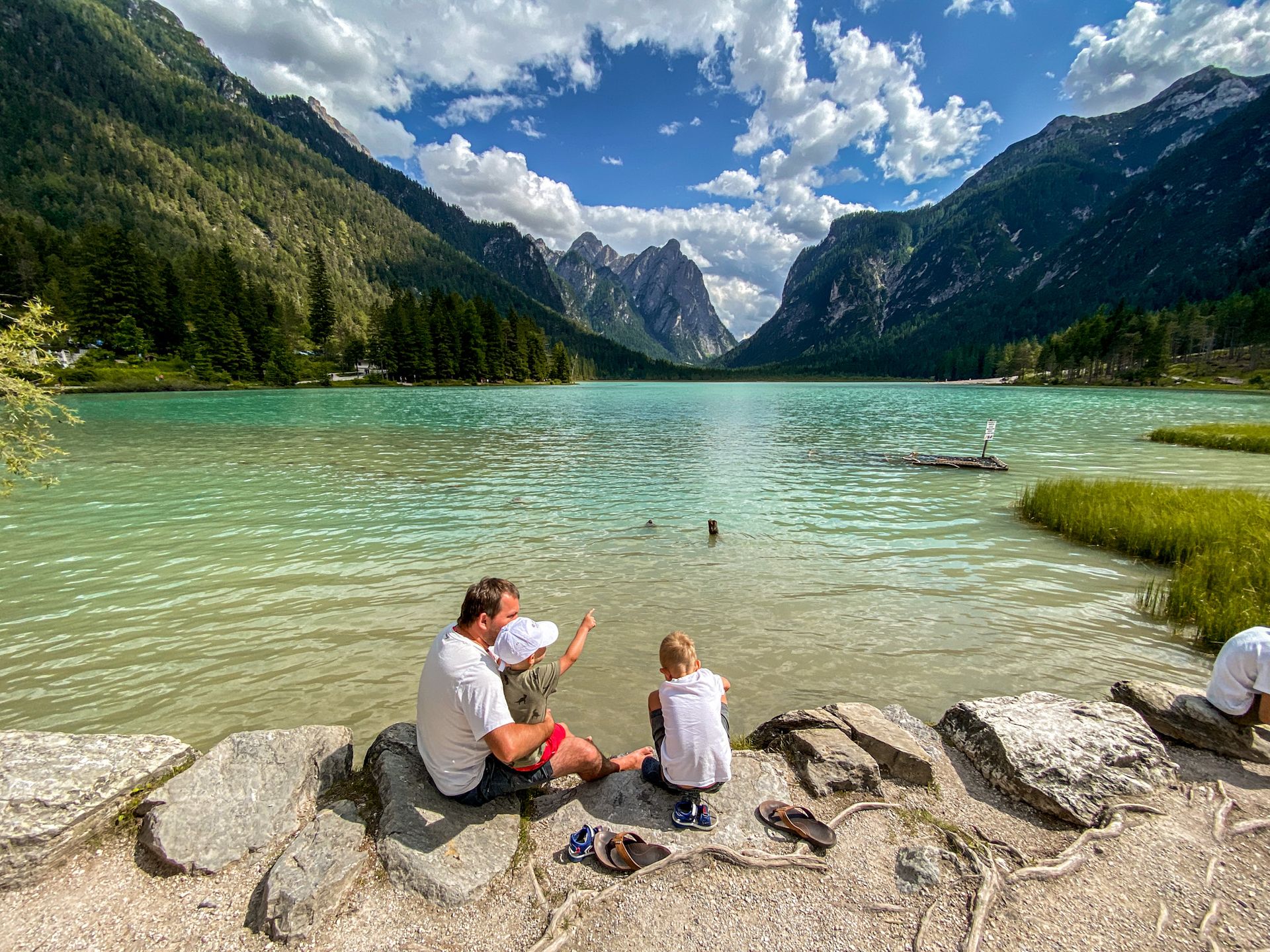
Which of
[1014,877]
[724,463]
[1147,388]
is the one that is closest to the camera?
[1014,877]

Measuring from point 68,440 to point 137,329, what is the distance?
94190mm

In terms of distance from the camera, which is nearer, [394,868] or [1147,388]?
[394,868]

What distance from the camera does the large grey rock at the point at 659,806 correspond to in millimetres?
4977

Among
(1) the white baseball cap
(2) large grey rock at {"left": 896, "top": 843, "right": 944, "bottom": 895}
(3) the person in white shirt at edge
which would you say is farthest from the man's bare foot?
(2) large grey rock at {"left": 896, "top": 843, "right": 944, "bottom": 895}

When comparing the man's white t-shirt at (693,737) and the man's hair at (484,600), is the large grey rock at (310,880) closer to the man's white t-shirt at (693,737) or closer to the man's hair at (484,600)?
the man's hair at (484,600)

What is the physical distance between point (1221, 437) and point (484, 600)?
173 ft

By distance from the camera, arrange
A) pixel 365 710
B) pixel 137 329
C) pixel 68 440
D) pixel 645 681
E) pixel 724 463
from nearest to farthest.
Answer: pixel 365 710
pixel 645 681
pixel 724 463
pixel 68 440
pixel 137 329

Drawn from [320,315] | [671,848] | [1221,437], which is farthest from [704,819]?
[320,315]

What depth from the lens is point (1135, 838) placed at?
4.80m

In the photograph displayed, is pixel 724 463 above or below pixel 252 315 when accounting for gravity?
below

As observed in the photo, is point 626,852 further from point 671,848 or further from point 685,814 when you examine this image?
point 685,814

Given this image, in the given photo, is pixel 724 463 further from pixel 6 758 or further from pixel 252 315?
pixel 252 315

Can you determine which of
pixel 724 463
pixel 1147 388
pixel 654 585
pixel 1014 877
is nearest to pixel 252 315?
pixel 724 463

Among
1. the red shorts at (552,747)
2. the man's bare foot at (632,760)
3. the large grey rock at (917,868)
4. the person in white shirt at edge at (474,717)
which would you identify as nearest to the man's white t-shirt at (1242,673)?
the large grey rock at (917,868)
